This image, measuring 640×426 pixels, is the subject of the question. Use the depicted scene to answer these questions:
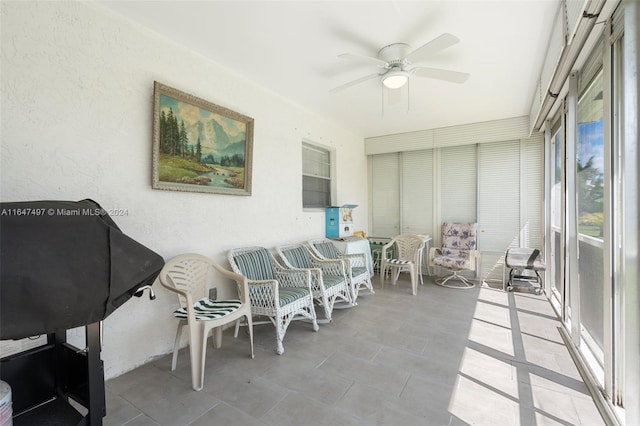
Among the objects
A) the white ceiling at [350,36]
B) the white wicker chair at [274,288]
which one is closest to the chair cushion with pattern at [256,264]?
the white wicker chair at [274,288]

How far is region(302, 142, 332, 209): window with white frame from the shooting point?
4.55 meters

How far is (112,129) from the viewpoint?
2217 mm

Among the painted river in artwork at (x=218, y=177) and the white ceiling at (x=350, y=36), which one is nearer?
the white ceiling at (x=350, y=36)

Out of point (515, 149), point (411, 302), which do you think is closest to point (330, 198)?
point (411, 302)

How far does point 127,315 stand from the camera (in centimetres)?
229

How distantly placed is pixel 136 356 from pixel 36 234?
1.70 m

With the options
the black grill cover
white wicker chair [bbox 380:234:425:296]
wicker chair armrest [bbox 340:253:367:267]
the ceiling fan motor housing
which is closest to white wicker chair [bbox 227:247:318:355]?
wicker chair armrest [bbox 340:253:367:267]

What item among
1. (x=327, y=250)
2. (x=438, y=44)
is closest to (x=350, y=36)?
(x=438, y=44)

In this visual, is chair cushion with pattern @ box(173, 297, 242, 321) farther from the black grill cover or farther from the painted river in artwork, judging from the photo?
the painted river in artwork

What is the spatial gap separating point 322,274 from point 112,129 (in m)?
2.44

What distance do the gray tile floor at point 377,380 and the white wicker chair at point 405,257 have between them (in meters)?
1.21

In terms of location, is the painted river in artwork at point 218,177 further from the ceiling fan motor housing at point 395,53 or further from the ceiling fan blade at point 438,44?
the ceiling fan blade at point 438,44

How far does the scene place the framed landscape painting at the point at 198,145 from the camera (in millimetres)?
2492

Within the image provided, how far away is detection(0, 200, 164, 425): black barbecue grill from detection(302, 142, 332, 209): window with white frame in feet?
10.4
